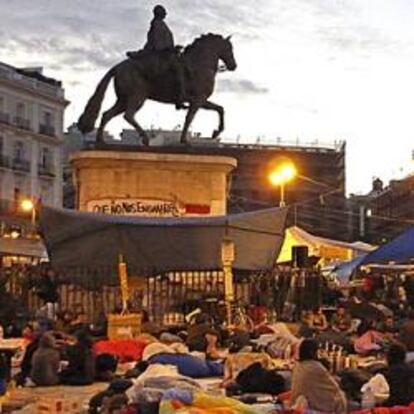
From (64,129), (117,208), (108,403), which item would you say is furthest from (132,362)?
(64,129)

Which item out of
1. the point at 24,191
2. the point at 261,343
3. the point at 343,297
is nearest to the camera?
the point at 261,343

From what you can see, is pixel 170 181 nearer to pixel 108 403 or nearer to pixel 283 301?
pixel 283 301

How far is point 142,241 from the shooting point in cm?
2044

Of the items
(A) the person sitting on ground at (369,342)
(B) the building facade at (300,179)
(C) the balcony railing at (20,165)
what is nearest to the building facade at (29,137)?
(C) the balcony railing at (20,165)

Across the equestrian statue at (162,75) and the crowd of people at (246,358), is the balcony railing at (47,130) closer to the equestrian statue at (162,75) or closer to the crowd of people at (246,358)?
the equestrian statue at (162,75)

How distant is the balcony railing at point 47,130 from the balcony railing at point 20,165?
2840 mm

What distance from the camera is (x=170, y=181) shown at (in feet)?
81.0

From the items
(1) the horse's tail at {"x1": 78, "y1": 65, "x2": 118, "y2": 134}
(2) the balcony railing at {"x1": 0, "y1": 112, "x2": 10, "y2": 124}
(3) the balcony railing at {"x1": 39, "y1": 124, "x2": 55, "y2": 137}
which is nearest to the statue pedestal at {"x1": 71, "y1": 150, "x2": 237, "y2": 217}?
(1) the horse's tail at {"x1": 78, "y1": 65, "x2": 118, "y2": 134}

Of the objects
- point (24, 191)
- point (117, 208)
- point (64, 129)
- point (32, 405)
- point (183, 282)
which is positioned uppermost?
point (64, 129)

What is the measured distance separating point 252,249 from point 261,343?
178 inches

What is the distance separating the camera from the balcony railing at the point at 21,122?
267ft

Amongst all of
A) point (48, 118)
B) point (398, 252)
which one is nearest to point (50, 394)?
point (398, 252)

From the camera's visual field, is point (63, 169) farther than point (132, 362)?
Yes

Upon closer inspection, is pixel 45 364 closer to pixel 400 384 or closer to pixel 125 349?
pixel 125 349
